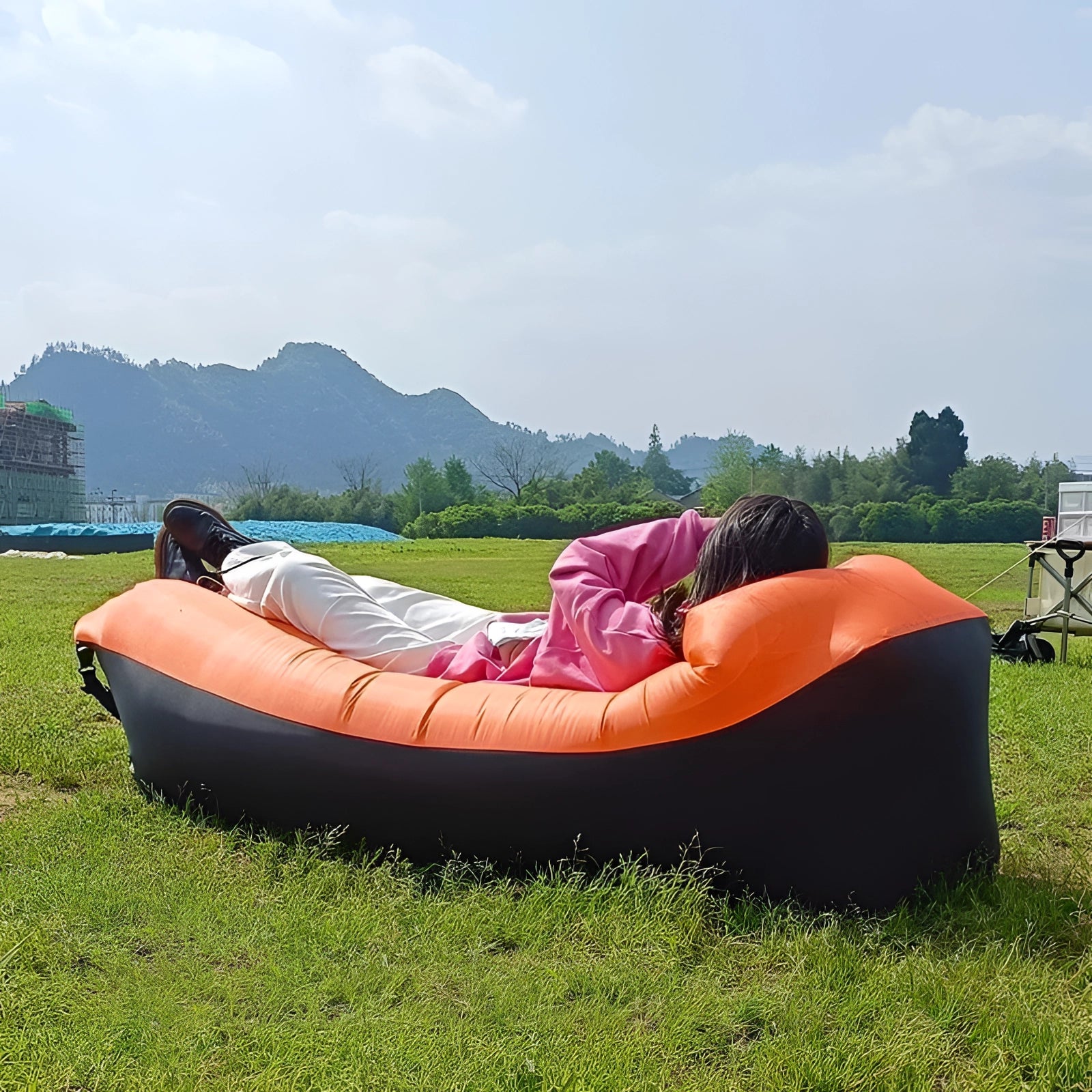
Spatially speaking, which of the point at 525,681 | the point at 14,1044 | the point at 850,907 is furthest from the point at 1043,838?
the point at 14,1044

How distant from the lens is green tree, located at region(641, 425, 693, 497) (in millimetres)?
75688

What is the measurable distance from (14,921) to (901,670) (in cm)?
232

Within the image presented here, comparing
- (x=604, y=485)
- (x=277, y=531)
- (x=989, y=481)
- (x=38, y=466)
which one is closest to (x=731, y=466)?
(x=604, y=485)

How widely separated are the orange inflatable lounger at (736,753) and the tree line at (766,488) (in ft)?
88.0

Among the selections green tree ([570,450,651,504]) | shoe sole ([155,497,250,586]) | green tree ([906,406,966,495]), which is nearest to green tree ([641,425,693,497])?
green tree ([570,450,651,504])

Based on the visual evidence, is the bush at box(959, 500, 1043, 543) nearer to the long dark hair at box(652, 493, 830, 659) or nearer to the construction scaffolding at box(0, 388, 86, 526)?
the long dark hair at box(652, 493, 830, 659)

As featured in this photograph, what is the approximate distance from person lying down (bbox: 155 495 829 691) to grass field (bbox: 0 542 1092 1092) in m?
0.65

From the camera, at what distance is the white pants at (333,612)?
3514 mm

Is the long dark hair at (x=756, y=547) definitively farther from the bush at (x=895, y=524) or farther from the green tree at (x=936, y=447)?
the green tree at (x=936, y=447)

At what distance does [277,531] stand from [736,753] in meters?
39.7

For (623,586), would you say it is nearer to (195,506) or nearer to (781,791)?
(781,791)

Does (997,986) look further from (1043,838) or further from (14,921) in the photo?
(14,921)

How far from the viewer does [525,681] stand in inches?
125

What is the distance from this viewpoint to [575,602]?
10.0ft
